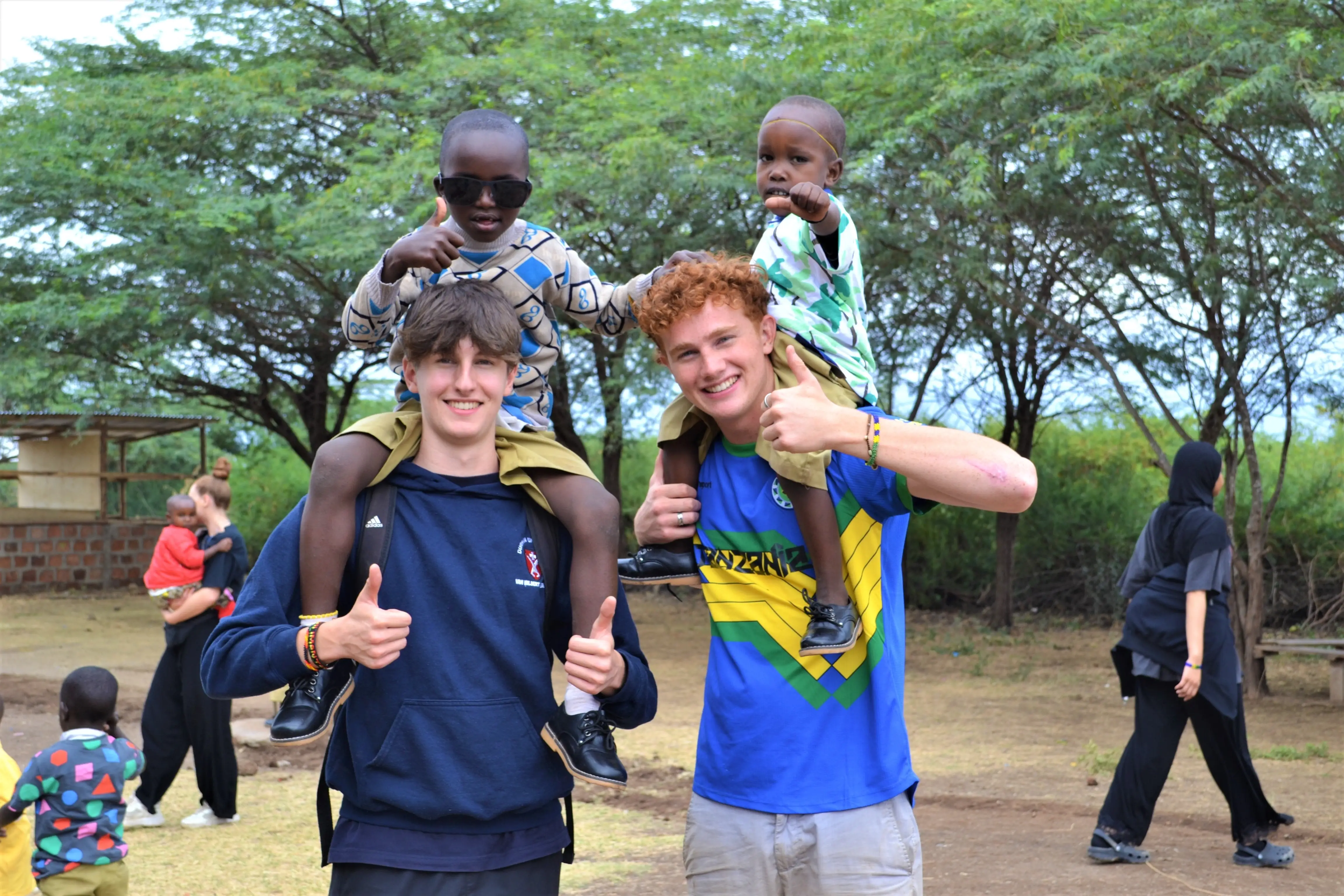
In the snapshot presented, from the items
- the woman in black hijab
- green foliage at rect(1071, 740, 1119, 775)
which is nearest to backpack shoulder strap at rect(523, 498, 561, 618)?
the woman in black hijab

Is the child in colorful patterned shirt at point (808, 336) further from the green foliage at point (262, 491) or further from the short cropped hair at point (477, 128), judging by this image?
the green foliage at point (262, 491)

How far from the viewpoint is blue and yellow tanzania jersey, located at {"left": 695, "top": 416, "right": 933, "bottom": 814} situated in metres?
2.62

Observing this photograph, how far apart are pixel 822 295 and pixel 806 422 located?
95cm

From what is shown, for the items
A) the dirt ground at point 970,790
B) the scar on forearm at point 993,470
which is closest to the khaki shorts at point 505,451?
the scar on forearm at point 993,470

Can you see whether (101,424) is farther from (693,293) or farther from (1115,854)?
(693,293)

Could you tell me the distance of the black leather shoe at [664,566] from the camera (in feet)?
9.39

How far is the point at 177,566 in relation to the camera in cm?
686

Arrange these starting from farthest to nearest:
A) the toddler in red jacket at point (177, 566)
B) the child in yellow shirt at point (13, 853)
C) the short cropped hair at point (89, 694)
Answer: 1. the toddler in red jacket at point (177, 566)
2. the short cropped hair at point (89, 694)
3. the child in yellow shirt at point (13, 853)

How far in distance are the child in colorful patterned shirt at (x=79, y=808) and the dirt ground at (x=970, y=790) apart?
1.55 m

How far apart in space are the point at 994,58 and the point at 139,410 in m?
14.6

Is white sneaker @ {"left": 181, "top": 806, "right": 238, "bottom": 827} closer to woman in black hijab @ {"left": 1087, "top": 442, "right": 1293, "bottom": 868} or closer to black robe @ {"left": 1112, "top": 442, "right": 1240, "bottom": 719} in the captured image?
woman in black hijab @ {"left": 1087, "top": 442, "right": 1293, "bottom": 868}

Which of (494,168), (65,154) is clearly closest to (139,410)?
(65,154)

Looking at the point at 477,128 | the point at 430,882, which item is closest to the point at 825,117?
the point at 477,128

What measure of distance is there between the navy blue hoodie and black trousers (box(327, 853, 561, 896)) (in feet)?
0.26
